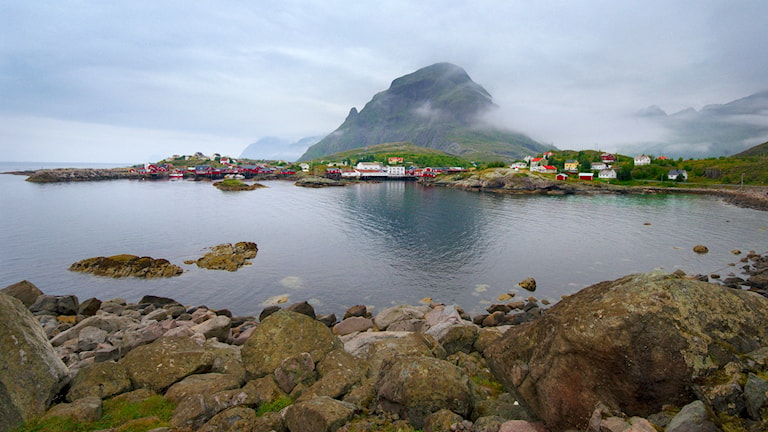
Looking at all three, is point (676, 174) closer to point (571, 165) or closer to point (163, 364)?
point (571, 165)

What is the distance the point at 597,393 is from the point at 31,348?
1730cm

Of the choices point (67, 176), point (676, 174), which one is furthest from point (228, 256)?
point (67, 176)

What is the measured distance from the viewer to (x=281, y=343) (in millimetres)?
14156

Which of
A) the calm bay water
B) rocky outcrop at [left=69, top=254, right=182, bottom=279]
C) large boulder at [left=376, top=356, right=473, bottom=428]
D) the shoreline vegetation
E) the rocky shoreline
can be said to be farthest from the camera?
the shoreline vegetation

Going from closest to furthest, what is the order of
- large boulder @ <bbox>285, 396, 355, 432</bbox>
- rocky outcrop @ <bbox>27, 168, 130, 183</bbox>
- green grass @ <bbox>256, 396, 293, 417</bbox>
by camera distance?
1. large boulder @ <bbox>285, 396, 355, 432</bbox>
2. green grass @ <bbox>256, 396, 293, 417</bbox>
3. rocky outcrop @ <bbox>27, 168, 130, 183</bbox>

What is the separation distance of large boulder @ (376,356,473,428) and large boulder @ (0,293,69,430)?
10862mm

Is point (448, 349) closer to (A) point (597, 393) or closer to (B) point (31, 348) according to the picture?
(A) point (597, 393)

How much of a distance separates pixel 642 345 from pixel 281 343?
39.2ft

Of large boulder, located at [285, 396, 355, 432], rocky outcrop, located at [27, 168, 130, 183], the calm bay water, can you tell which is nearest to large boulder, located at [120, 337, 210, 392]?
large boulder, located at [285, 396, 355, 432]

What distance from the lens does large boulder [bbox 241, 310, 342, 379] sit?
13.7 meters

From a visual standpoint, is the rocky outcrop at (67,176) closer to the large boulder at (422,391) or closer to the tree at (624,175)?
the large boulder at (422,391)

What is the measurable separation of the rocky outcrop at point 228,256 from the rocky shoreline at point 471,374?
Answer: 2367 centimetres

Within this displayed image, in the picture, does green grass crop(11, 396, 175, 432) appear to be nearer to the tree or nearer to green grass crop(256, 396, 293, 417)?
green grass crop(256, 396, 293, 417)

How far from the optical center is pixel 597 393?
8.22m
